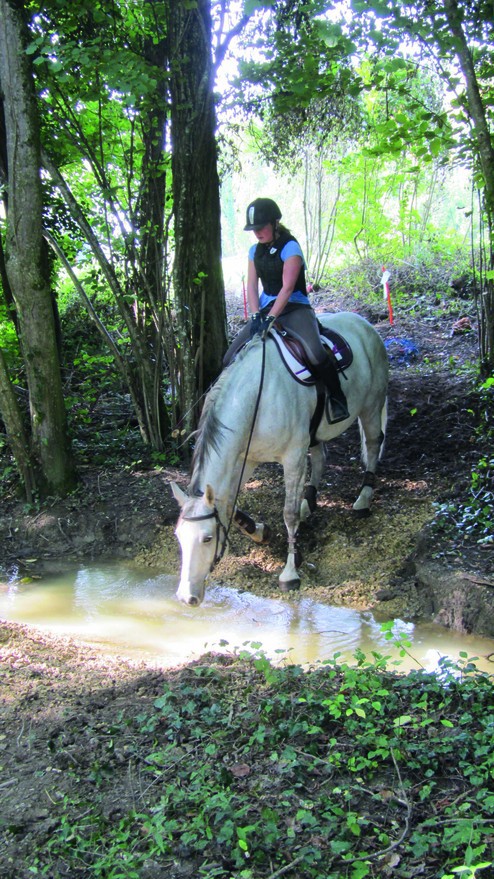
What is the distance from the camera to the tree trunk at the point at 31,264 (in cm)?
555

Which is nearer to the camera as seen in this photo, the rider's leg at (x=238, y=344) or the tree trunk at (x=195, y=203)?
the rider's leg at (x=238, y=344)

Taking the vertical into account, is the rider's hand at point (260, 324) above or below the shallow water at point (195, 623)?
above

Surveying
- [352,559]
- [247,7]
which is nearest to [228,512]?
[352,559]

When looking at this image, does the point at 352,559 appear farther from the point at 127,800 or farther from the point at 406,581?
the point at 127,800

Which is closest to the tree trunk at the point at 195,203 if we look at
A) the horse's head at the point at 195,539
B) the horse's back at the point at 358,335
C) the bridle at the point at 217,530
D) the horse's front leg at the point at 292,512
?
the horse's back at the point at 358,335

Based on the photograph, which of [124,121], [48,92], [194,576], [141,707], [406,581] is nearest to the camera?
[141,707]

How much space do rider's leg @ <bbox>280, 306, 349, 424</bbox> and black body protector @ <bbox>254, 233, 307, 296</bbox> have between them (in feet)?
0.93

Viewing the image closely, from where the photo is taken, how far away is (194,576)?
4.04 metres

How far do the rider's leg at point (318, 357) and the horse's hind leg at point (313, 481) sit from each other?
31.1 inches

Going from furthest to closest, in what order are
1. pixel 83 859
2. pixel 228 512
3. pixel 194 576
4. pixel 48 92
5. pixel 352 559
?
pixel 48 92 < pixel 352 559 < pixel 228 512 < pixel 194 576 < pixel 83 859

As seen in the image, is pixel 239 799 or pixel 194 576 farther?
pixel 194 576

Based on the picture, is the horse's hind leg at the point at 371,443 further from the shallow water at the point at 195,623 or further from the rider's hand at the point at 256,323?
the rider's hand at the point at 256,323

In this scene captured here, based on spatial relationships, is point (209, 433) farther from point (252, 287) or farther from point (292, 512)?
point (252, 287)

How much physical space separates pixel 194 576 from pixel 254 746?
57.2 inches
